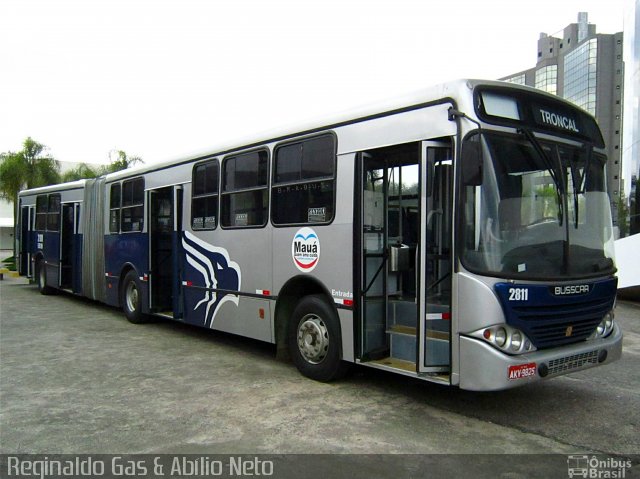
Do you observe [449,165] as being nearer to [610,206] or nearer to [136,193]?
[610,206]

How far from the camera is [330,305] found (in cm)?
613

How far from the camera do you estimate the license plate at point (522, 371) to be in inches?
178

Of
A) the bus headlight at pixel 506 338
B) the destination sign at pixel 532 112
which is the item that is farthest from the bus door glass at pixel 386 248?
the bus headlight at pixel 506 338

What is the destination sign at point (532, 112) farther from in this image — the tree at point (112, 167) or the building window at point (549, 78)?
the building window at point (549, 78)

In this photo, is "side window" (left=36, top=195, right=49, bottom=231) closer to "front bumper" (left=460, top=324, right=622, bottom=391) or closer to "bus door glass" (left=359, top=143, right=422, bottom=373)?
"bus door glass" (left=359, top=143, right=422, bottom=373)

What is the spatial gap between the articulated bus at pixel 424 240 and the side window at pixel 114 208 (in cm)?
352

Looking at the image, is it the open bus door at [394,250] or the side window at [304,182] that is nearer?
the open bus door at [394,250]

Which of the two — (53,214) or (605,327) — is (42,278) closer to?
(53,214)

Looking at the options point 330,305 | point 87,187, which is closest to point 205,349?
point 330,305

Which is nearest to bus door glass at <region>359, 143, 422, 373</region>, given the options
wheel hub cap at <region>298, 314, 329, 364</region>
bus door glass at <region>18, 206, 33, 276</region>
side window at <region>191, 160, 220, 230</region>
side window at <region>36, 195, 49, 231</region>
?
wheel hub cap at <region>298, 314, 329, 364</region>

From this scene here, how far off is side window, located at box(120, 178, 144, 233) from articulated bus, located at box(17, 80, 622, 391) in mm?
2254

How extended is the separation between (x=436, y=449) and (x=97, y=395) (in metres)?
3.73

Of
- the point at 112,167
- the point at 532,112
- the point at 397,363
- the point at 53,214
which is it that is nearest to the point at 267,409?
the point at 397,363

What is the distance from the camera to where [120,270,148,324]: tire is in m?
10.4
